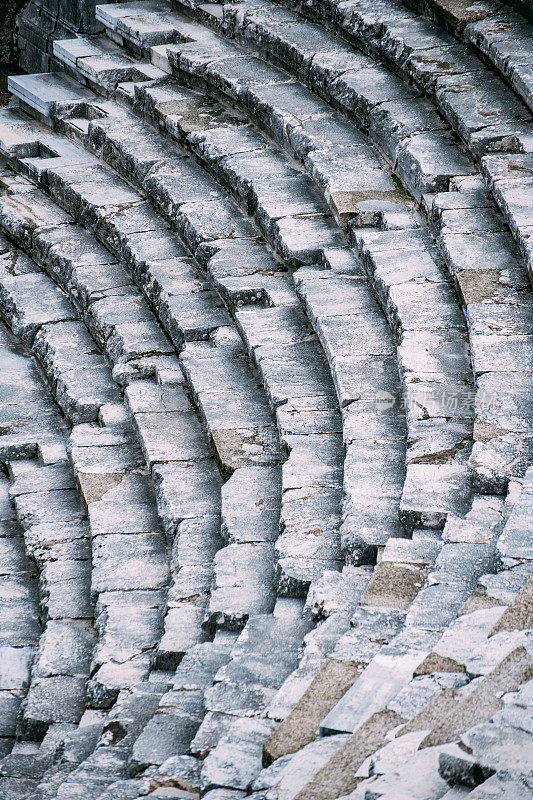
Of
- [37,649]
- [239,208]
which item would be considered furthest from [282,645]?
[239,208]

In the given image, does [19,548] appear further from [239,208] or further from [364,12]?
[364,12]

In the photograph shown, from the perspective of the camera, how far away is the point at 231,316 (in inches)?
270

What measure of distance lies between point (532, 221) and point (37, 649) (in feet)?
11.4

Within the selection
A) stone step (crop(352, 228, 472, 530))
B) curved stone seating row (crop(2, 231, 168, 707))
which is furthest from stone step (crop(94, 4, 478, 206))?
curved stone seating row (crop(2, 231, 168, 707))

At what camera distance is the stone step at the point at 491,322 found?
4578 mm

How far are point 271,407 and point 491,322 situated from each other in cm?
130

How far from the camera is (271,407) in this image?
5902 mm

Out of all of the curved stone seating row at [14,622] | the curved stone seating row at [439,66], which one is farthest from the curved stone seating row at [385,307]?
the curved stone seating row at [14,622]

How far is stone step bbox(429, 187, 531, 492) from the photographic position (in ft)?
15.0

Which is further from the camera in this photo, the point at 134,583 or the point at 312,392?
the point at 312,392

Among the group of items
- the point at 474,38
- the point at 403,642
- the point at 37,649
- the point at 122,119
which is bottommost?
the point at 37,649

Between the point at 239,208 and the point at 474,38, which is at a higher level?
the point at 474,38

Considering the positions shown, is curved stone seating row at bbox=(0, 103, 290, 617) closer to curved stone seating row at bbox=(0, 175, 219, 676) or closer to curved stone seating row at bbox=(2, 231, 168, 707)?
curved stone seating row at bbox=(0, 175, 219, 676)

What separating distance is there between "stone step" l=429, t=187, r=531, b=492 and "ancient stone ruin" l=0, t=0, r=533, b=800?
17 mm
